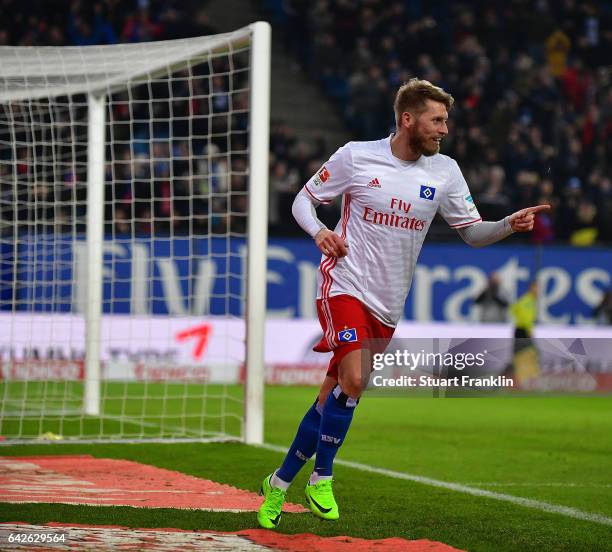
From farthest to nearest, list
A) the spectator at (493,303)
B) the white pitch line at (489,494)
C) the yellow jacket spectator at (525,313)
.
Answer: the spectator at (493,303)
the yellow jacket spectator at (525,313)
the white pitch line at (489,494)

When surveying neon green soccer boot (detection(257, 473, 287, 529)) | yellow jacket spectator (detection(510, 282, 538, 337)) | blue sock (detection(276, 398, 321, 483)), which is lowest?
neon green soccer boot (detection(257, 473, 287, 529))

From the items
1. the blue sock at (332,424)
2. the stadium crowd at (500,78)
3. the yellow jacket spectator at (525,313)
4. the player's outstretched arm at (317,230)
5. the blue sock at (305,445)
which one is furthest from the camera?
the stadium crowd at (500,78)

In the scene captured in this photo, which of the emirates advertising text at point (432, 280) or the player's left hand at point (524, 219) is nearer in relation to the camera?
the player's left hand at point (524, 219)

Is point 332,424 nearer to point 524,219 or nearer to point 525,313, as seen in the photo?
point 524,219

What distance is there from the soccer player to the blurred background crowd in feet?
42.9

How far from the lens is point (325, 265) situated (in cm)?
604

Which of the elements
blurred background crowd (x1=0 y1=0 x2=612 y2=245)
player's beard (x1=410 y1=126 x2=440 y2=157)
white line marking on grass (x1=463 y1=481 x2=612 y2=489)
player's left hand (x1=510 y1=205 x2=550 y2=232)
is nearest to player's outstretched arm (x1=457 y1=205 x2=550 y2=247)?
player's left hand (x1=510 y1=205 x2=550 y2=232)

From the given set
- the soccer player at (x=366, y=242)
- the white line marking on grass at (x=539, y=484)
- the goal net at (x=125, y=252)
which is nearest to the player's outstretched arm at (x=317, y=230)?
the soccer player at (x=366, y=242)

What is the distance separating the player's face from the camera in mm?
5934

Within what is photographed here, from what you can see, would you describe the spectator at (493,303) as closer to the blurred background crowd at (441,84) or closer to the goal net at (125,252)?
the blurred background crowd at (441,84)

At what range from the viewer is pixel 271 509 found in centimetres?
588

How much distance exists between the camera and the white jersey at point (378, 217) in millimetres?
5977
